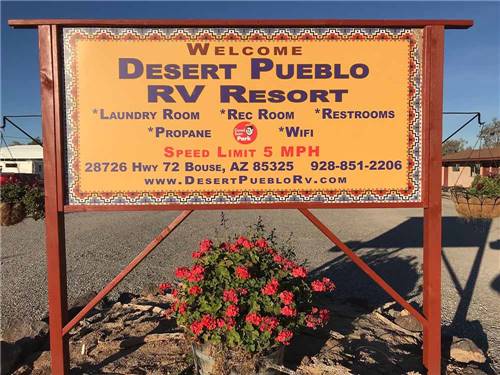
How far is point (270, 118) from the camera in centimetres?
348

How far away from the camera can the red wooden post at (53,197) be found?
10.9ft

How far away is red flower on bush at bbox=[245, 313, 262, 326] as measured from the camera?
306 centimetres

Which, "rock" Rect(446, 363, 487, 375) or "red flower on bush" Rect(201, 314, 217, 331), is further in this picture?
"rock" Rect(446, 363, 487, 375)

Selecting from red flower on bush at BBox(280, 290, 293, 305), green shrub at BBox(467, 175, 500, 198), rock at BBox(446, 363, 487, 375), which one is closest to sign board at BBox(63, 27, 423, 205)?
red flower on bush at BBox(280, 290, 293, 305)

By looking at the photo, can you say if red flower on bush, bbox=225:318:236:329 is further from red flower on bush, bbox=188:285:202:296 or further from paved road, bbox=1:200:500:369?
paved road, bbox=1:200:500:369

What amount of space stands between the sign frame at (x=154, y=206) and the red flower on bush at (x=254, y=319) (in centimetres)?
93

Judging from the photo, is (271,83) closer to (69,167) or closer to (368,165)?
(368,165)

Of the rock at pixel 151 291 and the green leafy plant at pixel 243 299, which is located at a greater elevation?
the green leafy plant at pixel 243 299

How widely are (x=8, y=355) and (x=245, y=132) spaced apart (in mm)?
3084

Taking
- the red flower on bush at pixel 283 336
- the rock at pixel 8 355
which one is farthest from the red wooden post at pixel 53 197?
the red flower on bush at pixel 283 336

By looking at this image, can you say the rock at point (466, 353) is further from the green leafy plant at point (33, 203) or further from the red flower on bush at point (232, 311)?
the green leafy plant at point (33, 203)

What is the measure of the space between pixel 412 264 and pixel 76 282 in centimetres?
684

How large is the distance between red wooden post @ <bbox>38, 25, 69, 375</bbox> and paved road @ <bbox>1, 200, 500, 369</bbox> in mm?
2291

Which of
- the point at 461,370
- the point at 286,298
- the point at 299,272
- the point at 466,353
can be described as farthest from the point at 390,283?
the point at 286,298
